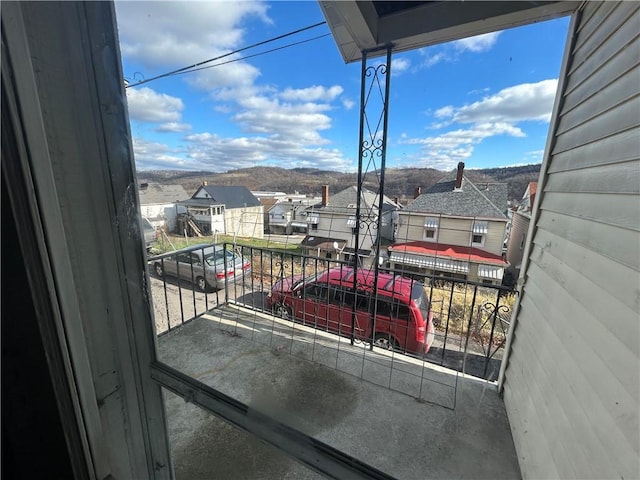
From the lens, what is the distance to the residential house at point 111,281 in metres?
0.35

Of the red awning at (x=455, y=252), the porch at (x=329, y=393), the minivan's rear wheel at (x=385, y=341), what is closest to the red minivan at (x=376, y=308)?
the minivan's rear wheel at (x=385, y=341)

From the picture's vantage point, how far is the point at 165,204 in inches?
35.2

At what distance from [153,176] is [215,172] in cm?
39

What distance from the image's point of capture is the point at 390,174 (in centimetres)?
182

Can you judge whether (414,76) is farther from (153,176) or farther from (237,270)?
(237,270)

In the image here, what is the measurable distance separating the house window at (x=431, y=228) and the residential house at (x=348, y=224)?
206 millimetres

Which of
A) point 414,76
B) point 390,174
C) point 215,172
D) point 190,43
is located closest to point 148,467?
point 215,172

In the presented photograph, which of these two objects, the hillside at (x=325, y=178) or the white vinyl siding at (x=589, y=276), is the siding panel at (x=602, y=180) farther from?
the hillside at (x=325, y=178)

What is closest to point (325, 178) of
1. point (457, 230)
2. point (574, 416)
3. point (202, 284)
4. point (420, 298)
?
point (457, 230)

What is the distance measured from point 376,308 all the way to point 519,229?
43.5 inches

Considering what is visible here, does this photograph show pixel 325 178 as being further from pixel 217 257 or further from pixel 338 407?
pixel 217 257

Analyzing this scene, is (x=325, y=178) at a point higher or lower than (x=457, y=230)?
higher

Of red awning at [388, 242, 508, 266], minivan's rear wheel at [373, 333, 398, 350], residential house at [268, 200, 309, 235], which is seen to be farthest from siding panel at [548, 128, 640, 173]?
minivan's rear wheel at [373, 333, 398, 350]

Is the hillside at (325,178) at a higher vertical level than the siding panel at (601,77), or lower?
lower
